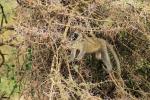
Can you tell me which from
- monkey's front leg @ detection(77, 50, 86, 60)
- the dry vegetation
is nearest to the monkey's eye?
the dry vegetation

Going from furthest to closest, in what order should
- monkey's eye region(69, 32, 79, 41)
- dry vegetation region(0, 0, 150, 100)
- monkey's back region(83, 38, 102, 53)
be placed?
monkey's back region(83, 38, 102, 53) < monkey's eye region(69, 32, 79, 41) < dry vegetation region(0, 0, 150, 100)

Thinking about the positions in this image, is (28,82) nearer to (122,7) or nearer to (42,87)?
(42,87)

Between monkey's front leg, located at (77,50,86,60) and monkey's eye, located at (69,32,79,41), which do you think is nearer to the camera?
monkey's eye, located at (69,32,79,41)

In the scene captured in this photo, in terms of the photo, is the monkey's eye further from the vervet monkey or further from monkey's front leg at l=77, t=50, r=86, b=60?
monkey's front leg at l=77, t=50, r=86, b=60

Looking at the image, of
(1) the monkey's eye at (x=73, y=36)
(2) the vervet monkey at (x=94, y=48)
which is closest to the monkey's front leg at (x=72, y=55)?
(2) the vervet monkey at (x=94, y=48)

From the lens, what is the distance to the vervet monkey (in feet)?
16.6

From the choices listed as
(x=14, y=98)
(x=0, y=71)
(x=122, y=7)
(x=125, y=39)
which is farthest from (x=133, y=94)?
(x=14, y=98)

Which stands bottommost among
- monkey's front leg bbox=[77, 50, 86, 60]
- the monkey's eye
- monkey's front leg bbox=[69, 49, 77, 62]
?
monkey's front leg bbox=[77, 50, 86, 60]

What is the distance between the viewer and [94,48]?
18.0 feet

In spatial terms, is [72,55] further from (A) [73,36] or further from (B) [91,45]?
(B) [91,45]

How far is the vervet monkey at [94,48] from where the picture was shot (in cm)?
505

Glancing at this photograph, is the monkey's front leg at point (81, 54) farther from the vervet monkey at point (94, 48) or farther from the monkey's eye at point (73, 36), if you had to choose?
the monkey's eye at point (73, 36)

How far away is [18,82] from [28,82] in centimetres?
30

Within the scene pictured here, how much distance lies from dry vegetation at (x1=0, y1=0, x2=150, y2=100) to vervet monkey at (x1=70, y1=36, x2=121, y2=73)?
0.24 feet
